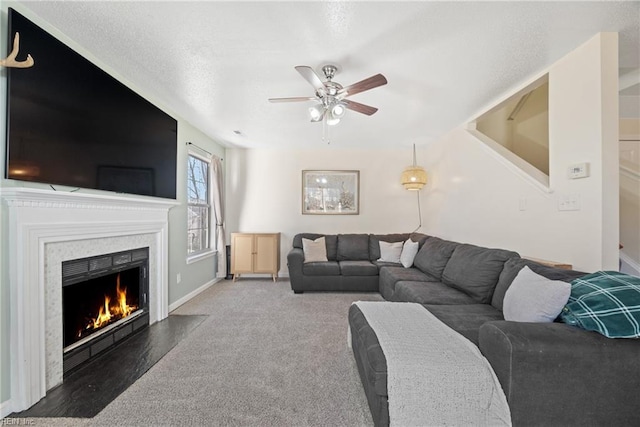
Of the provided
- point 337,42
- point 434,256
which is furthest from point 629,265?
point 337,42

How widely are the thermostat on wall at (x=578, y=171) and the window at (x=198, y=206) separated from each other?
4241 mm

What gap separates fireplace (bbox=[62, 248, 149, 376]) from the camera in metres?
1.92

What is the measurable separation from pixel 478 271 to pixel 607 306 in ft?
3.61

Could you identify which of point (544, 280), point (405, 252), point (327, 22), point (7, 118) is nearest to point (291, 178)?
point (405, 252)

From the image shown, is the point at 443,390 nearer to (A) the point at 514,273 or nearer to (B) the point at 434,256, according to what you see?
(A) the point at 514,273

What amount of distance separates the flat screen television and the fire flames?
1.00m

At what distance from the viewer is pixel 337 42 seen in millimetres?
1846

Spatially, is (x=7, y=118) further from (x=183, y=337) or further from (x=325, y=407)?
(x=325, y=407)

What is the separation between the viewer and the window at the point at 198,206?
12.6 ft

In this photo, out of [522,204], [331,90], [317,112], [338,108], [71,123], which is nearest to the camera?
[71,123]

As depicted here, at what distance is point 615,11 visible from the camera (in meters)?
1.62

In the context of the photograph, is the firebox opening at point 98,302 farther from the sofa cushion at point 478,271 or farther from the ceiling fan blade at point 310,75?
the sofa cushion at point 478,271

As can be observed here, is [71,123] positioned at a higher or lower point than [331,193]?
higher

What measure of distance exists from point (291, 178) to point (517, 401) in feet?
14.2
